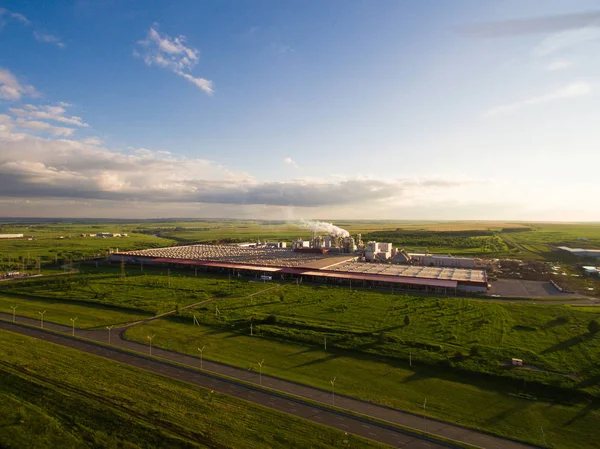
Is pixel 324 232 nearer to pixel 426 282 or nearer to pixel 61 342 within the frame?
pixel 426 282

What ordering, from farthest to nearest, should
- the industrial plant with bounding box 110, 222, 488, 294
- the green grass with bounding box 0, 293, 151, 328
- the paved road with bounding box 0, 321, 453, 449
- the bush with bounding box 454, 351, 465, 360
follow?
1. the industrial plant with bounding box 110, 222, 488, 294
2. the green grass with bounding box 0, 293, 151, 328
3. the bush with bounding box 454, 351, 465, 360
4. the paved road with bounding box 0, 321, 453, 449

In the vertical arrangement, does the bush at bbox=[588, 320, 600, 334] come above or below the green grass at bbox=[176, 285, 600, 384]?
above

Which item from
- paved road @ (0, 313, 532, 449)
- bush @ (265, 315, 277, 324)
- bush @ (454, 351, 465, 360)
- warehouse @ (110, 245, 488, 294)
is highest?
warehouse @ (110, 245, 488, 294)

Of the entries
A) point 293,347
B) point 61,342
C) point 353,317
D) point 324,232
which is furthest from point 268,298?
point 324,232

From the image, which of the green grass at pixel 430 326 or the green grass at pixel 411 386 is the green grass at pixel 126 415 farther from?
the green grass at pixel 430 326

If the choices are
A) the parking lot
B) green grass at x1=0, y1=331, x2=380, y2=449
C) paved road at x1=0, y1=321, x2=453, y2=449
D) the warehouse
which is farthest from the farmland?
the parking lot

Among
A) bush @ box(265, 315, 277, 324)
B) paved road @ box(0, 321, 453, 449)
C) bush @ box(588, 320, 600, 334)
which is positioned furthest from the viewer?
bush @ box(265, 315, 277, 324)

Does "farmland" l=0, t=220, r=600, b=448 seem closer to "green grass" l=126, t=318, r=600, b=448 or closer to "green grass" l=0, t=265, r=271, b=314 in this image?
"green grass" l=126, t=318, r=600, b=448

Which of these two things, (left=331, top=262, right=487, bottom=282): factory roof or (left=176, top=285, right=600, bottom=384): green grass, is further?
(left=331, top=262, right=487, bottom=282): factory roof
